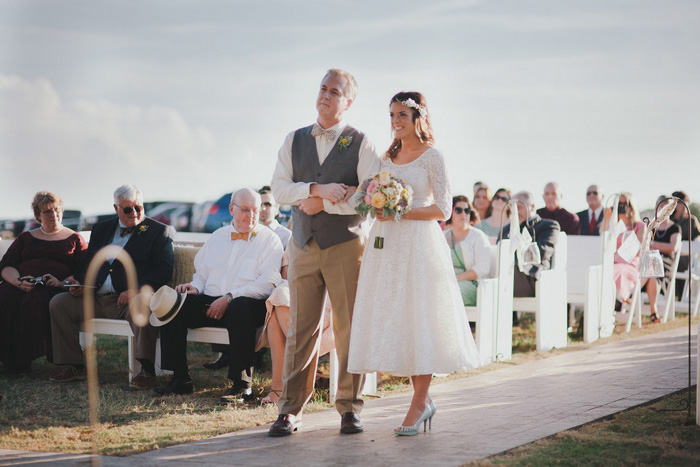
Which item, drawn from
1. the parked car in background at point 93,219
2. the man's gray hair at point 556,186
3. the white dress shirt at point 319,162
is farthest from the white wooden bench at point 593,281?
the parked car in background at point 93,219

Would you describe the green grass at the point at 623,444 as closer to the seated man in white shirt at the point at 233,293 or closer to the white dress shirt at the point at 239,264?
the seated man in white shirt at the point at 233,293

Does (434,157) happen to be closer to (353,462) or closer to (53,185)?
(353,462)

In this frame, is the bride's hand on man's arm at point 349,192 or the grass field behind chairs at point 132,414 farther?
the bride's hand on man's arm at point 349,192

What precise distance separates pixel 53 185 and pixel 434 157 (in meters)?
2.58

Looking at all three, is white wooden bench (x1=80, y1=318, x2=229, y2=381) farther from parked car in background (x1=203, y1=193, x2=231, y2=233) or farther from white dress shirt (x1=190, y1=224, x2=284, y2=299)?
parked car in background (x1=203, y1=193, x2=231, y2=233)

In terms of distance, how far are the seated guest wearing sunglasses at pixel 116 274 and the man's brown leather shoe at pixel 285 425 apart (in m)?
2.62

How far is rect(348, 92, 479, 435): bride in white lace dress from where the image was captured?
4.95 metres

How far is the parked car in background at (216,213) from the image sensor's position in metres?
20.7

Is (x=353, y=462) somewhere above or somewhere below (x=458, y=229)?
below

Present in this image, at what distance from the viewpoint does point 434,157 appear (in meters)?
5.00

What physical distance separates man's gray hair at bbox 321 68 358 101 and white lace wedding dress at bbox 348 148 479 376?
0.55 metres

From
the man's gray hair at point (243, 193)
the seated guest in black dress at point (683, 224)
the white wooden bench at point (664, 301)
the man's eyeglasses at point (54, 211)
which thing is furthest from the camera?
the seated guest in black dress at point (683, 224)

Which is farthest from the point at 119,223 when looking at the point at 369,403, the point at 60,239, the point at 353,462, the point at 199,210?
the point at 199,210

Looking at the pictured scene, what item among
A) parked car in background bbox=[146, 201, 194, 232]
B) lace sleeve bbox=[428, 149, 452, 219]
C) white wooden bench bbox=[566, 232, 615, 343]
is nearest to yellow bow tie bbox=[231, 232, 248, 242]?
lace sleeve bbox=[428, 149, 452, 219]
